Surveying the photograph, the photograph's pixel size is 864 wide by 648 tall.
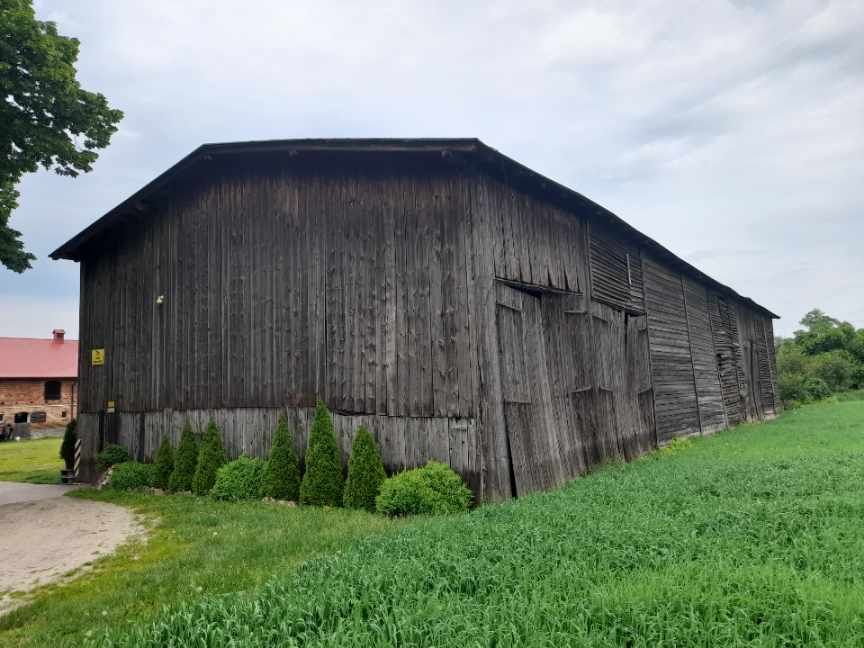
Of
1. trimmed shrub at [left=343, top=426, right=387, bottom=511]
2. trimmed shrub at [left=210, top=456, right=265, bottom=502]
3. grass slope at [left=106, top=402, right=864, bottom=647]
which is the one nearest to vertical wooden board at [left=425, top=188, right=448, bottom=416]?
trimmed shrub at [left=343, top=426, right=387, bottom=511]

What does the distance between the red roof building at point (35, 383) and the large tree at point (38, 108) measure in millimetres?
25636

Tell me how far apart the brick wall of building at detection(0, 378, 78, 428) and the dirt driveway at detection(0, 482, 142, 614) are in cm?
2534

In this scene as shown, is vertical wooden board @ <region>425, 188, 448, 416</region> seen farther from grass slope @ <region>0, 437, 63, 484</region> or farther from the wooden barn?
grass slope @ <region>0, 437, 63, 484</region>

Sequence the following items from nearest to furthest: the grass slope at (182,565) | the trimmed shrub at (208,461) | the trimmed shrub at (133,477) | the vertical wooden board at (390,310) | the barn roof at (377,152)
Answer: the grass slope at (182,565)
the barn roof at (377,152)
the vertical wooden board at (390,310)
the trimmed shrub at (208,461)
the trimmed shrub at (133,477)

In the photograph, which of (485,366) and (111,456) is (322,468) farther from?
(111,456)

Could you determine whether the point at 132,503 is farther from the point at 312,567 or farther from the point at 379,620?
the point at 379,620

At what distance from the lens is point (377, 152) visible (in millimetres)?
9695

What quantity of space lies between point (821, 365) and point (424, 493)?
43999 mm

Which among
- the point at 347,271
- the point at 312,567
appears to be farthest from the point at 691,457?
the point at 312,567

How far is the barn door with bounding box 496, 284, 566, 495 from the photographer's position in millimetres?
9008

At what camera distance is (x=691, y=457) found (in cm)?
1171

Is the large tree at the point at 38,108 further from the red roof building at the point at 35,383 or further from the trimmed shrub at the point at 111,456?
the red roof building at the point at 35,383

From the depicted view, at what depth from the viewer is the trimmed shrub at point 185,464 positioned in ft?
37.3

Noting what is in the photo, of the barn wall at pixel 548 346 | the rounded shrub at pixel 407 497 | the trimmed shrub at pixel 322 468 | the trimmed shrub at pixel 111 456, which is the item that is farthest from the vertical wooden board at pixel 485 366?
the trimmed shrub at pixel 111 456
